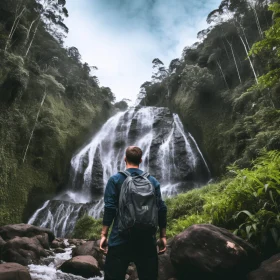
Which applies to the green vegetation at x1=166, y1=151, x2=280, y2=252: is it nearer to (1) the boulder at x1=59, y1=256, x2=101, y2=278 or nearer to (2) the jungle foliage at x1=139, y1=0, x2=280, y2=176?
(1) the boulder at x1=59, y1=256, x2=101, y2=278

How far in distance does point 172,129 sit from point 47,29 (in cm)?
1920

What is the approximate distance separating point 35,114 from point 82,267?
13.9 m

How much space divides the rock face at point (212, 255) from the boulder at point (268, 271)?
5.0 inches

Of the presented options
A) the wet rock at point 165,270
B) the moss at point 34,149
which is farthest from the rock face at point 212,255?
the moss at point 34,149

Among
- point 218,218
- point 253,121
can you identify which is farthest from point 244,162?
point 218,218

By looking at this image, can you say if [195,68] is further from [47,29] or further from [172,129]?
[47,29]

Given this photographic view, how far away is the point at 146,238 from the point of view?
2.29m

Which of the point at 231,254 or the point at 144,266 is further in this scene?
the point at 231,254

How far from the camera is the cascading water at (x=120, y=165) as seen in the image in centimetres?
1428

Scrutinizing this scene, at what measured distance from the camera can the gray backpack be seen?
222cm

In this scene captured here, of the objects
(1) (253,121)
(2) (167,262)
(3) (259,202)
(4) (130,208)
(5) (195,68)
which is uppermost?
(5) (195,68)

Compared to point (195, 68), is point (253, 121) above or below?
below

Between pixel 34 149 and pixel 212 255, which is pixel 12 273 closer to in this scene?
pixel 212 255

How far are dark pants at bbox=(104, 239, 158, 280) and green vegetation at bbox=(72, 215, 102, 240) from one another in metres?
9.71
